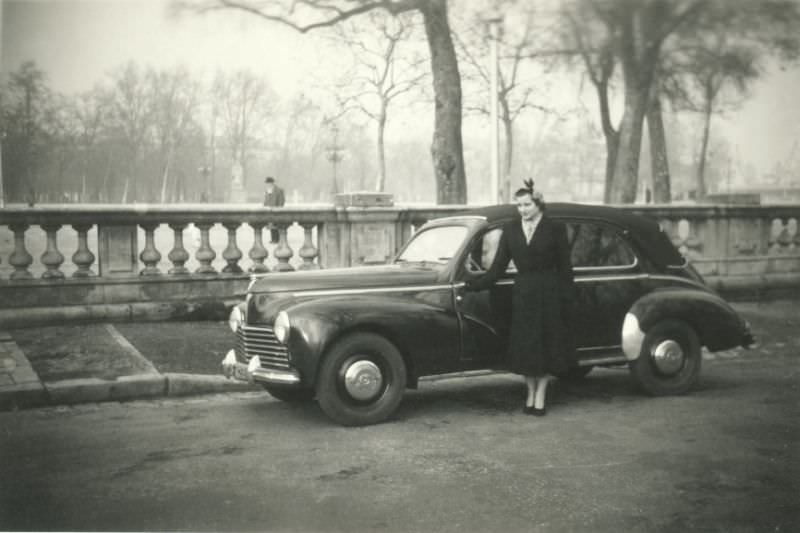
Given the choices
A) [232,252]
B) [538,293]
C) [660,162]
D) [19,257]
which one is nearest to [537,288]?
[538,293]

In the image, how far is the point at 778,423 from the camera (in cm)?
612

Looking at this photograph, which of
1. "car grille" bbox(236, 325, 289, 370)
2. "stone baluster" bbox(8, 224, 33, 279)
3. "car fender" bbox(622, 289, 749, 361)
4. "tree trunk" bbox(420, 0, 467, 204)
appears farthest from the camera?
"tree trunk" bbox(420, 0, 467, 204)

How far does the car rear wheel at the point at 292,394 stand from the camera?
682 centimetres

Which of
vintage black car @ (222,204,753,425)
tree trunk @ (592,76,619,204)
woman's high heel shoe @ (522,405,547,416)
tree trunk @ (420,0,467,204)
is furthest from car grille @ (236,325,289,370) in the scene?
tree trunk @ (420,0,467,204)

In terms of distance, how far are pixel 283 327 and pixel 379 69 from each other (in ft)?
29.0

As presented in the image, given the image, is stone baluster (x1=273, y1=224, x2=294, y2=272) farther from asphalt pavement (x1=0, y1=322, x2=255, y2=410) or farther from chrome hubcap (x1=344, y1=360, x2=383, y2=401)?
chrome hubcap (x1=344, y1=360, x2=383, y2=401)

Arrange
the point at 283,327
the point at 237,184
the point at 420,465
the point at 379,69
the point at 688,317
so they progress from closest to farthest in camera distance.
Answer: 1. the point at 420,465
2. the point at 283,327
3. the point at 688,317
4. the point at 237,184
5. the point at 379,69

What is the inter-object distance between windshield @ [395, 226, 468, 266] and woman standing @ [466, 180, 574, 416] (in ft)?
1.43

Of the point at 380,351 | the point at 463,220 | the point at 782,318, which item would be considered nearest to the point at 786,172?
the point at 463,220

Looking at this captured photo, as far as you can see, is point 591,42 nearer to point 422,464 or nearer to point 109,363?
point 422,464

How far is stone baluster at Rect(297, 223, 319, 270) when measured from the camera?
34.9ft

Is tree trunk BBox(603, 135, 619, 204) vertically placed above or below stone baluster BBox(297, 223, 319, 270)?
above

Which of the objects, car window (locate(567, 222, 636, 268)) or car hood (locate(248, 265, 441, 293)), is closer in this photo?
car hood (locate(248, 265, 441, 293))

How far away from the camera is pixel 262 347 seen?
6340 millimetres
